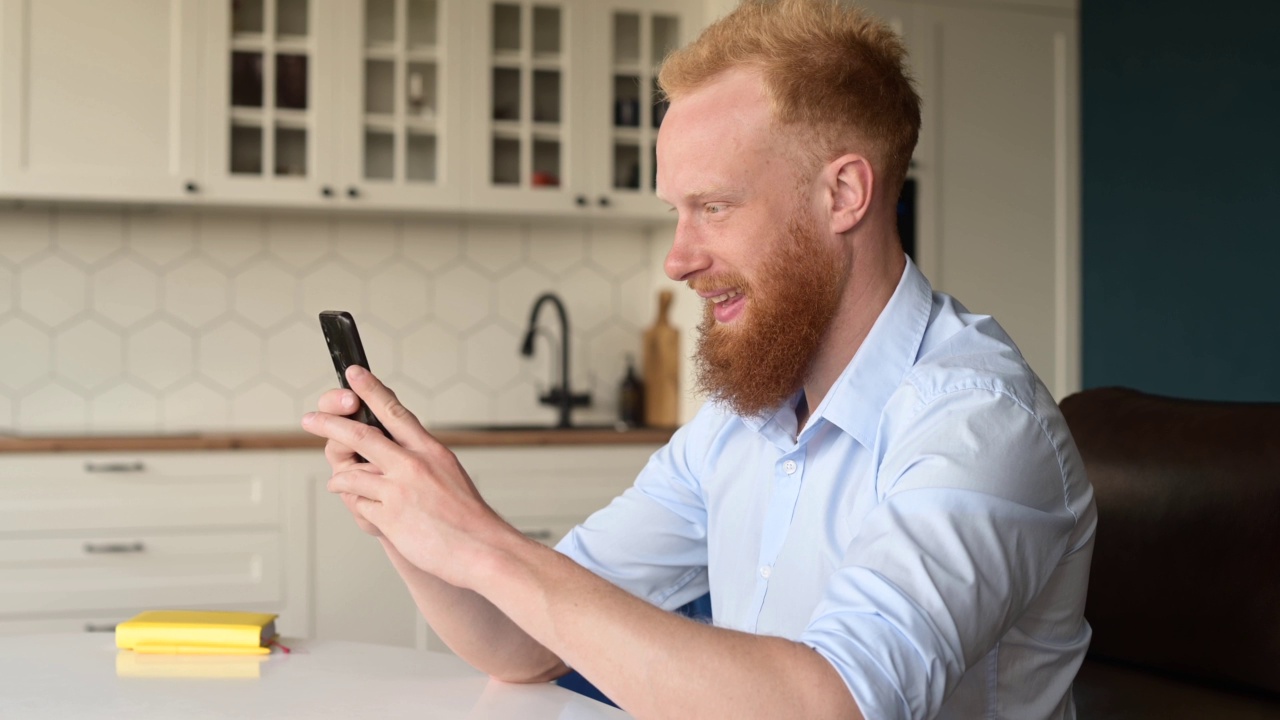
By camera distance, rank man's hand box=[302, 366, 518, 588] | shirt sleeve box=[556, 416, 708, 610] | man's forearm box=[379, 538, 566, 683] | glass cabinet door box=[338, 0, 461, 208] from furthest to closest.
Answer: glass cabinet door box=[338, 0, 461, 208] < shirt sleeve box=[556, 416, 708, 610] < man's forearm box=[379, 538, 566, 683] < man's hand box=[302, 366, 518, 588]

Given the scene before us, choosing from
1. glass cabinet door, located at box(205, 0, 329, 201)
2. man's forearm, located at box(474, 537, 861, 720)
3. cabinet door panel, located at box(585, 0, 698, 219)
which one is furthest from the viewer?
cabinet door panel, located at box(585, 0, 698, 219)

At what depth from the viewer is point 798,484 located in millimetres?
1248

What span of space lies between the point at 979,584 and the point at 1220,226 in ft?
9.14

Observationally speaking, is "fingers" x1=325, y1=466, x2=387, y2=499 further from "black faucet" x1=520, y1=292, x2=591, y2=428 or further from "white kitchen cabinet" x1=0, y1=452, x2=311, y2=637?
"black faucet" x1=520, y1=292, x2=591, y2=428

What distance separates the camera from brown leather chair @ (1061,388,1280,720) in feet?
4.42

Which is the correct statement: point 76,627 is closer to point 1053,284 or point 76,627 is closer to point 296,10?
point 296,10

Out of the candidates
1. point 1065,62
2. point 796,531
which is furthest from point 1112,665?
point 1065,62

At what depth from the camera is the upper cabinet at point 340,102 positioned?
327cm

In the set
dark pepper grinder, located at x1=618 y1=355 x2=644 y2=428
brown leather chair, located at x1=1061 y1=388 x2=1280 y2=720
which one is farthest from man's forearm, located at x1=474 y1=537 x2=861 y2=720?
dark pepper grinder, located at x1=618 y1=355 x2=644 y2=428

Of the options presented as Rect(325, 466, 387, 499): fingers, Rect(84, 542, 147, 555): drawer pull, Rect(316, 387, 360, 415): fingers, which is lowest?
Rect(84, 542, 147, 555): drawer pull

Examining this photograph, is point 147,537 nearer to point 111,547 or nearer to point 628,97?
point 111,547

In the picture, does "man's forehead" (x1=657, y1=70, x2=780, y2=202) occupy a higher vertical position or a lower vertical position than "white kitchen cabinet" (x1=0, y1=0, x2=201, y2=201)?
lower

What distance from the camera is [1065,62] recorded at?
3.88 m

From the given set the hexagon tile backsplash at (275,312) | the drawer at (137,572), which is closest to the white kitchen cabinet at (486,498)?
the drawer at (137,572)
